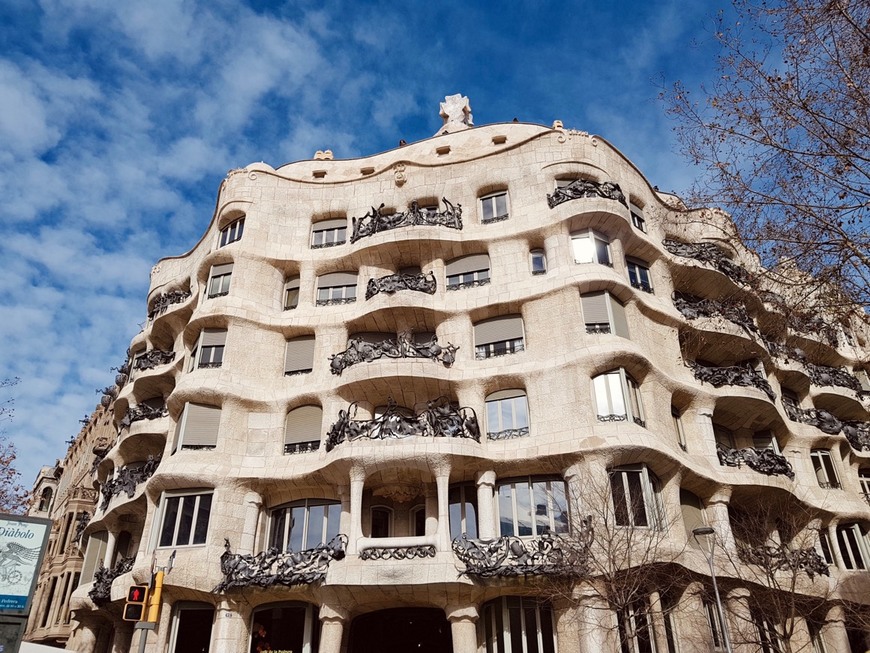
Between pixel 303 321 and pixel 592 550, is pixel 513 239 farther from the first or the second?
pixel 592 550

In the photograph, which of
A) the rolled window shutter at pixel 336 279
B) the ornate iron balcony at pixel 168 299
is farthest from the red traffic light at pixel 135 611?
the ornate iron balcony at pixel 168 299

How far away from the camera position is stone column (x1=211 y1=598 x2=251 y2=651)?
69.4 ft

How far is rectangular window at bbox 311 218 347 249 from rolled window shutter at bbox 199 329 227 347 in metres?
5.00

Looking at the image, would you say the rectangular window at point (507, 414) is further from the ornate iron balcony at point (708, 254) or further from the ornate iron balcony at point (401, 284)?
the ornate iron balcony at point (708, 254)

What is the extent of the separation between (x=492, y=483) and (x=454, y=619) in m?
4.06

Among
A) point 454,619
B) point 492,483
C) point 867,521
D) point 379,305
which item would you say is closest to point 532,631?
point 454,619

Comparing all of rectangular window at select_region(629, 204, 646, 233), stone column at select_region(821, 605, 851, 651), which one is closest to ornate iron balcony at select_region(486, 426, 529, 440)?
rectangular window at select_region(629, 204, 646, 233)

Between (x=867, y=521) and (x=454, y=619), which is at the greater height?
(x=867, y=521)

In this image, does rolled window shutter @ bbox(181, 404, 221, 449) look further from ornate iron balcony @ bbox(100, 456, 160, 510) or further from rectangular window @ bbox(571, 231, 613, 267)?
rectangular window @ bbox(571, 231, 613, 267)

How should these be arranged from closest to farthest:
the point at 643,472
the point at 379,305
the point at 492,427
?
1. the point at 643,472
2. the point at 492,427
3. the point at 379,305

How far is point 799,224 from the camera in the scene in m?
12.9

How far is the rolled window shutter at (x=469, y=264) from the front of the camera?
2618 centimetres

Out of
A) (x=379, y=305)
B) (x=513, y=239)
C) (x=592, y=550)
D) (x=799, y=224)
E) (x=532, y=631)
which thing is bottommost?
(x=532, y=631)

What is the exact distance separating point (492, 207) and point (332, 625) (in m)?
15.7
